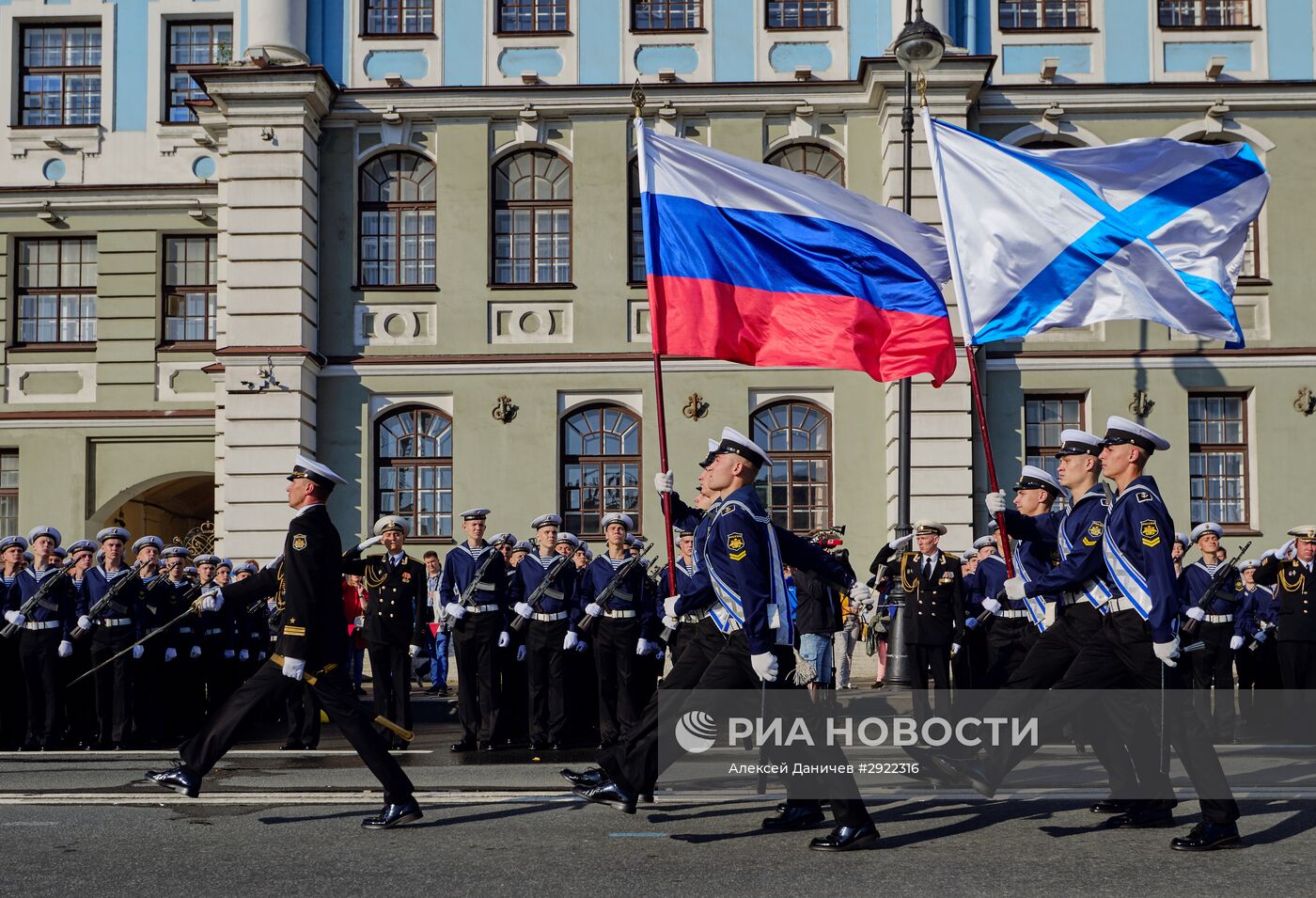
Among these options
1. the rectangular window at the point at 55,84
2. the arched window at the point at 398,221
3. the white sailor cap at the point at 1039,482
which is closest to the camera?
the white sailor cap at the point at 1039,482

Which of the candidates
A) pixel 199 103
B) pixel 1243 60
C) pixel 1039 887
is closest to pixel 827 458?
pixel 1243 60

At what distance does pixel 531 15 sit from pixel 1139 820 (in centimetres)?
1724

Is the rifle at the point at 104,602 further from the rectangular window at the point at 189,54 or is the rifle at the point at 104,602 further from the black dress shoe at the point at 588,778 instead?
the rectangular window at the point at 189,54

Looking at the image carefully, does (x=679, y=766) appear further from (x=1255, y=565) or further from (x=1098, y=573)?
(x=1255, y=565)

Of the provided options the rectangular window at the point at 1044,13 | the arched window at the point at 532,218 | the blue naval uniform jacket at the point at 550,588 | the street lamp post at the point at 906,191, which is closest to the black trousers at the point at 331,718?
the blue naval uniform jacket at the point at 550,588

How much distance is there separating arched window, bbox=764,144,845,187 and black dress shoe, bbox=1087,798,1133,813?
49.2 ft

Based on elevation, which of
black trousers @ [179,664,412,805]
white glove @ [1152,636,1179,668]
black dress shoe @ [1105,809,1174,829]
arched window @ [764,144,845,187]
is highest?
arched window @ [764,144,845,187]

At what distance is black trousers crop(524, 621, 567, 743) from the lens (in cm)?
1344

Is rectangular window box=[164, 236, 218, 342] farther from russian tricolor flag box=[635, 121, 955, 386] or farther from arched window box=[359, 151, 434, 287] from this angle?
russian tricolor flag box=[635, 121, 955, 386]

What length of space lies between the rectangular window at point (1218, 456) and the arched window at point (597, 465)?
7810 mm

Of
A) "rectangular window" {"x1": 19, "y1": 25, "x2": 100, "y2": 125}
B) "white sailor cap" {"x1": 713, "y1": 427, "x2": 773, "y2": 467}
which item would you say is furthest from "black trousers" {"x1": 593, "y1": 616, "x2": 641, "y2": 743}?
"rectangular window" {"x1": 19, "y1": 25, "x2": 100, "y2": 125}

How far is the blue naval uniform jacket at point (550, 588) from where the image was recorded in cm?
1359

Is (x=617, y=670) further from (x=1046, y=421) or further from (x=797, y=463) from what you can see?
(x=1046, y=421)

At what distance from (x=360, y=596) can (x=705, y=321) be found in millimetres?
9336
